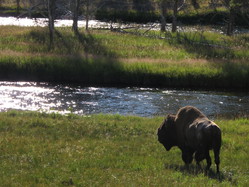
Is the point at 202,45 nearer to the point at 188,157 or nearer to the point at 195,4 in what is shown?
the point at 188,157

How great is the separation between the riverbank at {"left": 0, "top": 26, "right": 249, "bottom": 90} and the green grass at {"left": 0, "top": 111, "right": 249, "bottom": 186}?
11878 mm

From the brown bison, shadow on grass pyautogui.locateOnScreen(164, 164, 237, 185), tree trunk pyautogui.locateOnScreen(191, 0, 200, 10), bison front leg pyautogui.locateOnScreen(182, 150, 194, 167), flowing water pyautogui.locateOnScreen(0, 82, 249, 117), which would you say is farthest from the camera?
tree trunk pyautogui.locateOnScreen(191, 0, 200, 10)

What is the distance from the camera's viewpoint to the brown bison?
10312 mm

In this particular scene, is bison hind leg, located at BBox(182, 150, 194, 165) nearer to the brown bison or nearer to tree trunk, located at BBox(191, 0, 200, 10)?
the brown bison

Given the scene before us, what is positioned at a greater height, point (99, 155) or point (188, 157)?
point (188, 157)

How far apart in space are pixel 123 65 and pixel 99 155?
732 inches

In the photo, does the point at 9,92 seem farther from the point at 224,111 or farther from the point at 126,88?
the point at 224,111

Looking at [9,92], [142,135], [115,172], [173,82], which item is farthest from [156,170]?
[173,82]

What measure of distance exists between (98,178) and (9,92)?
17.1 meters

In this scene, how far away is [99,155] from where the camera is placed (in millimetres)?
12023

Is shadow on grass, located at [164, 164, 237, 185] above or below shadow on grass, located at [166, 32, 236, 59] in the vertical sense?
below

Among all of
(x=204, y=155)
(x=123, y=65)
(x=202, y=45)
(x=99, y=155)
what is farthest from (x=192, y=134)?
(x=202, y=45)

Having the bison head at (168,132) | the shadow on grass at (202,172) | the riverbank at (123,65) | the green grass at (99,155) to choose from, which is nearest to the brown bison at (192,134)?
the bison head at (168,132)

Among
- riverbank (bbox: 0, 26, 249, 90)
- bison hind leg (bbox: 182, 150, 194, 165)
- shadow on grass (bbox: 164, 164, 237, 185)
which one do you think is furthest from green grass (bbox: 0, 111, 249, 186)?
riverbank (bbox: 0, 26, 249, 90)
